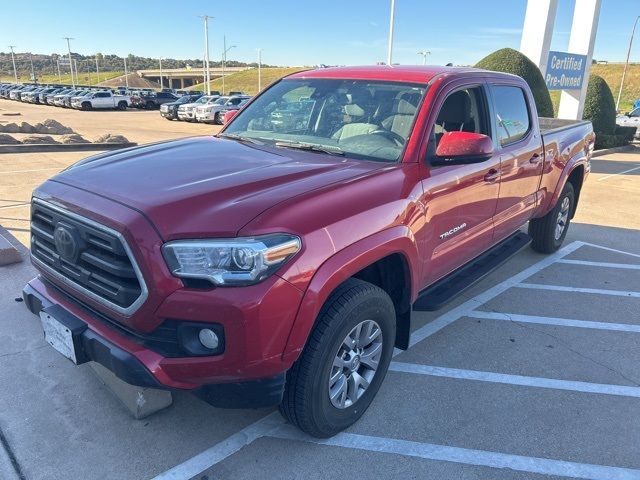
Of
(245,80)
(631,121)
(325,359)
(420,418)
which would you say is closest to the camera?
(325,359)

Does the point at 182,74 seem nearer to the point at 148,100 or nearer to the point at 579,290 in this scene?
the point at 148,100

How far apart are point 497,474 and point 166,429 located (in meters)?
1.80

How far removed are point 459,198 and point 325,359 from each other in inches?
63.4

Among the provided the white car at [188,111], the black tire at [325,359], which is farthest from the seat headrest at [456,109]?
the white car at [188,111]

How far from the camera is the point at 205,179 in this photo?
271 cm

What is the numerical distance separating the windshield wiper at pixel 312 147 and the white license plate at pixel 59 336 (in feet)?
5.72

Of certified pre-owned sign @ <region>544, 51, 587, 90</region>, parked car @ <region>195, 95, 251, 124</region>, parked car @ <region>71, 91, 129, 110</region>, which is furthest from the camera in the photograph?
parked car @ <region>71, 91, 129, 110</region>

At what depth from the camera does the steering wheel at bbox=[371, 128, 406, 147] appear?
10.8 ft

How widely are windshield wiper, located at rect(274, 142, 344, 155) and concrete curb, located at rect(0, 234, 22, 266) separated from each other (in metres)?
3.23

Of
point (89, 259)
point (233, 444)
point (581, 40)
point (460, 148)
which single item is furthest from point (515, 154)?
A: point (581, 40)

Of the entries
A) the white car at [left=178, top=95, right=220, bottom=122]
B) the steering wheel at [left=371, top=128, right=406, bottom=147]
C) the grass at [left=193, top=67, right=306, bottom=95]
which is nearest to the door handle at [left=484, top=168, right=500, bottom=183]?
the steering wheel at [left=371, top=128, right=406, bottom=147]

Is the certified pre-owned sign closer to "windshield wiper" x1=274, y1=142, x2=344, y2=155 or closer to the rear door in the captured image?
the rear door

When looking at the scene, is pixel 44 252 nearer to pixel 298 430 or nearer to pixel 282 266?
pixel 282 266

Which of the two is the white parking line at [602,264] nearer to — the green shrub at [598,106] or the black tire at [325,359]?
the black tire at [325,359]
